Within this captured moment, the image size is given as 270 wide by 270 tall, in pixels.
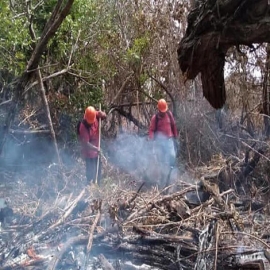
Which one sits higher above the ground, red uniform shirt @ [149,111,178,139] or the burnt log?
the burnt log

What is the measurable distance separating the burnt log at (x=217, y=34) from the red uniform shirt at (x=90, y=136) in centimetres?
414

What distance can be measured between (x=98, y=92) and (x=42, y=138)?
1.85 meters

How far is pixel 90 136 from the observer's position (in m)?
8.39

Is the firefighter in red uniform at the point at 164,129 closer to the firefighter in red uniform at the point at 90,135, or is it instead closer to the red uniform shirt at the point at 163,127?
the red uniform shirt at the point at 163,127

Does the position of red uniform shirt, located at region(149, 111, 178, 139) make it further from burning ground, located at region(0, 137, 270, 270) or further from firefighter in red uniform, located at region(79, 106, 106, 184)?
burning ground, located at region(0, 137, 270, 270)

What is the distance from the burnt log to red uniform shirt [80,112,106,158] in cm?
414

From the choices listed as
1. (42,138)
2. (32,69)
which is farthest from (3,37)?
(42,138)

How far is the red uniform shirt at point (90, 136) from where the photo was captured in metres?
8.33

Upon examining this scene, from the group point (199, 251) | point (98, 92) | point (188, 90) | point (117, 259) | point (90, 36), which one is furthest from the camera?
point (188, 90)

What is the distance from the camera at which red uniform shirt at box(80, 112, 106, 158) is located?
833cm

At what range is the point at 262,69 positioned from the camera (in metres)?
11.7

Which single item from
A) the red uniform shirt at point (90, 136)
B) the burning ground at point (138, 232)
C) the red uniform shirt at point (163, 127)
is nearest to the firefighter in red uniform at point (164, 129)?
the red uniform shirt at point (163, 127)

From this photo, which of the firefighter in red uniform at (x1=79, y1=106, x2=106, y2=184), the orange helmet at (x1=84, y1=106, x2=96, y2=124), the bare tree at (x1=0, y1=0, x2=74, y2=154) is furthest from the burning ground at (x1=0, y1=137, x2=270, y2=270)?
the bare tree at (x1=0, y1=0, x2=74, y2=154)

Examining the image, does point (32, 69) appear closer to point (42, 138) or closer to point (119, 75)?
point (42, 138)
